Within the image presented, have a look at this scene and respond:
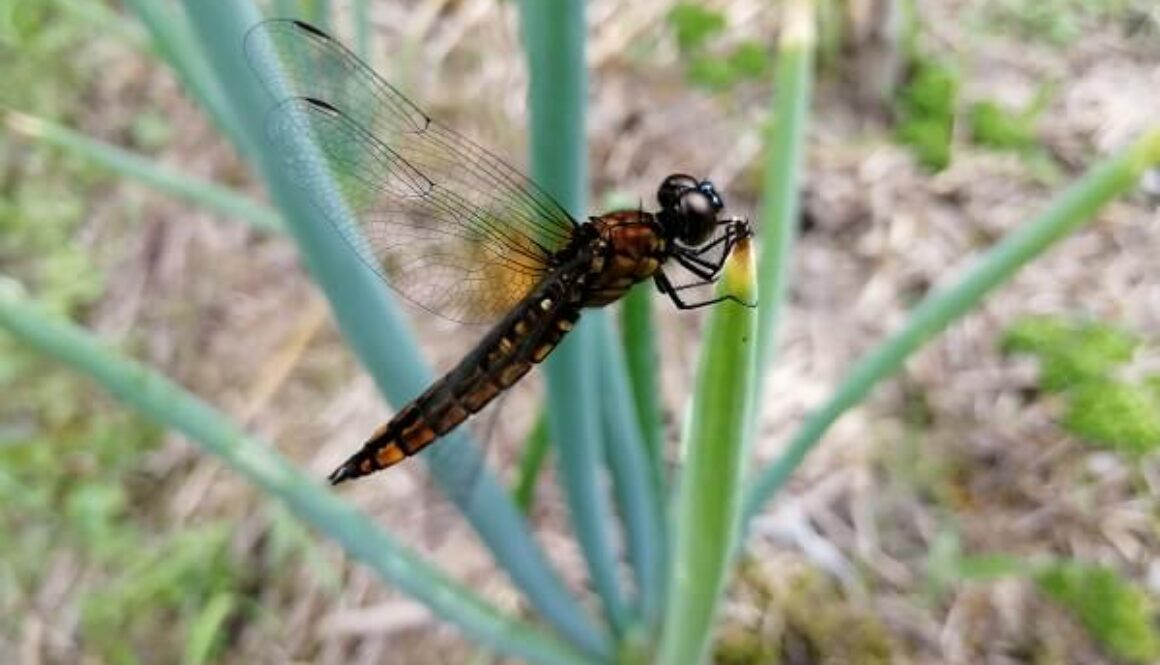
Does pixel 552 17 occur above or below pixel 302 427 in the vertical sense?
below

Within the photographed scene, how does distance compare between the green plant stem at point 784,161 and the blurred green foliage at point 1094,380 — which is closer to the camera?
the green plant stem at point 784,161

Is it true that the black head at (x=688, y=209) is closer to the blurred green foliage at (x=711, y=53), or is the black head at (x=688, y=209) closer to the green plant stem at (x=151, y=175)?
the green plant stem at (x=151, y=175)

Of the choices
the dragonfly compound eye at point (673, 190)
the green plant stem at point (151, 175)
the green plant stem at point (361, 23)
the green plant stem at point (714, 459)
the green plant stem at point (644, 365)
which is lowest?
the green plant stem at point (714, 459)

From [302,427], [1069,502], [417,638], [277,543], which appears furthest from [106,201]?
[1069,502]

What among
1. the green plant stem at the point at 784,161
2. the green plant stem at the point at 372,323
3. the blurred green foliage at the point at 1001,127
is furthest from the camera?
the blurred green foliage at the point at 1001,127

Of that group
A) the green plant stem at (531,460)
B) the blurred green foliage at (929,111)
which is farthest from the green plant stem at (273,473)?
the blurred green foliage at (929,111)

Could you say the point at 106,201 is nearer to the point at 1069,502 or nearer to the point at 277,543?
the point at 277,543

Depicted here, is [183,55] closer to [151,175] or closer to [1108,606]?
[151,175]
